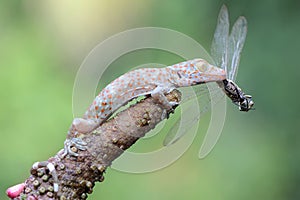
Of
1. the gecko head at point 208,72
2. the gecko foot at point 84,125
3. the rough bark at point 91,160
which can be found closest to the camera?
the rough bark at point 91,160

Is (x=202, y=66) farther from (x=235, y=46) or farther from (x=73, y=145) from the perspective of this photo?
(x=73, y=145)

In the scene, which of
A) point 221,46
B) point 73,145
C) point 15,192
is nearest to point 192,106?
point 221,46

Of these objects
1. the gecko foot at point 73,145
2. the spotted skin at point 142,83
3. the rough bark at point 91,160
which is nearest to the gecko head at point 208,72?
the spotted skin at point 142,83

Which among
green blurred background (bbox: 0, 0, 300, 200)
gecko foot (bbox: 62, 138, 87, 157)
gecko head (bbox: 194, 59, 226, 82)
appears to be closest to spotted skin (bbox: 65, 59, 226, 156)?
gecko head (bbox: 194, 59, 226, 82)

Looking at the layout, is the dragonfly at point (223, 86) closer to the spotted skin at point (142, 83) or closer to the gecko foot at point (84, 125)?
the spotted skin at point (142, 83)

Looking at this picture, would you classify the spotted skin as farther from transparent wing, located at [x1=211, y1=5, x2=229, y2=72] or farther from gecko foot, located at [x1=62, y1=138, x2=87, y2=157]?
gecko foot, located at [x1=62, y1=138, x2=87, y2=157]

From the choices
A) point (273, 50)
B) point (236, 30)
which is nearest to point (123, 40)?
point (273, 50)
